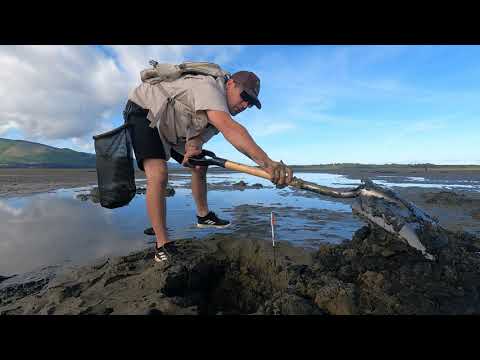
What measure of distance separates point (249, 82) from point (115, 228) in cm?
369

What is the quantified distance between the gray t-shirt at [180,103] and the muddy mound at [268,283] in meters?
1.29

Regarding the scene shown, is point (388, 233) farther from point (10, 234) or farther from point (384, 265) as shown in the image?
point (10, 234)

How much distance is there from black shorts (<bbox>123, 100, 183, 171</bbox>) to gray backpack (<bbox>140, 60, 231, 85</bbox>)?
368 mm

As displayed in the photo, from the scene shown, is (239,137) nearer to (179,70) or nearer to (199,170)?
(179,70)

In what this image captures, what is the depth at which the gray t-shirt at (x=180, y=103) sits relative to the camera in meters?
2.44

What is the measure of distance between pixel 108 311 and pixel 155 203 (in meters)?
1.06

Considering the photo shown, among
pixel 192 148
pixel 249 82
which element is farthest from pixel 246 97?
pixel 192 148

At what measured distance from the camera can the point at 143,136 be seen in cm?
271

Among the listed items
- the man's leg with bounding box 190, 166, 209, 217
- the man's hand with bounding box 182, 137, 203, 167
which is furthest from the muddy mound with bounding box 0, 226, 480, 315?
the man's hand with bounding box 182, 137, 203, 167
